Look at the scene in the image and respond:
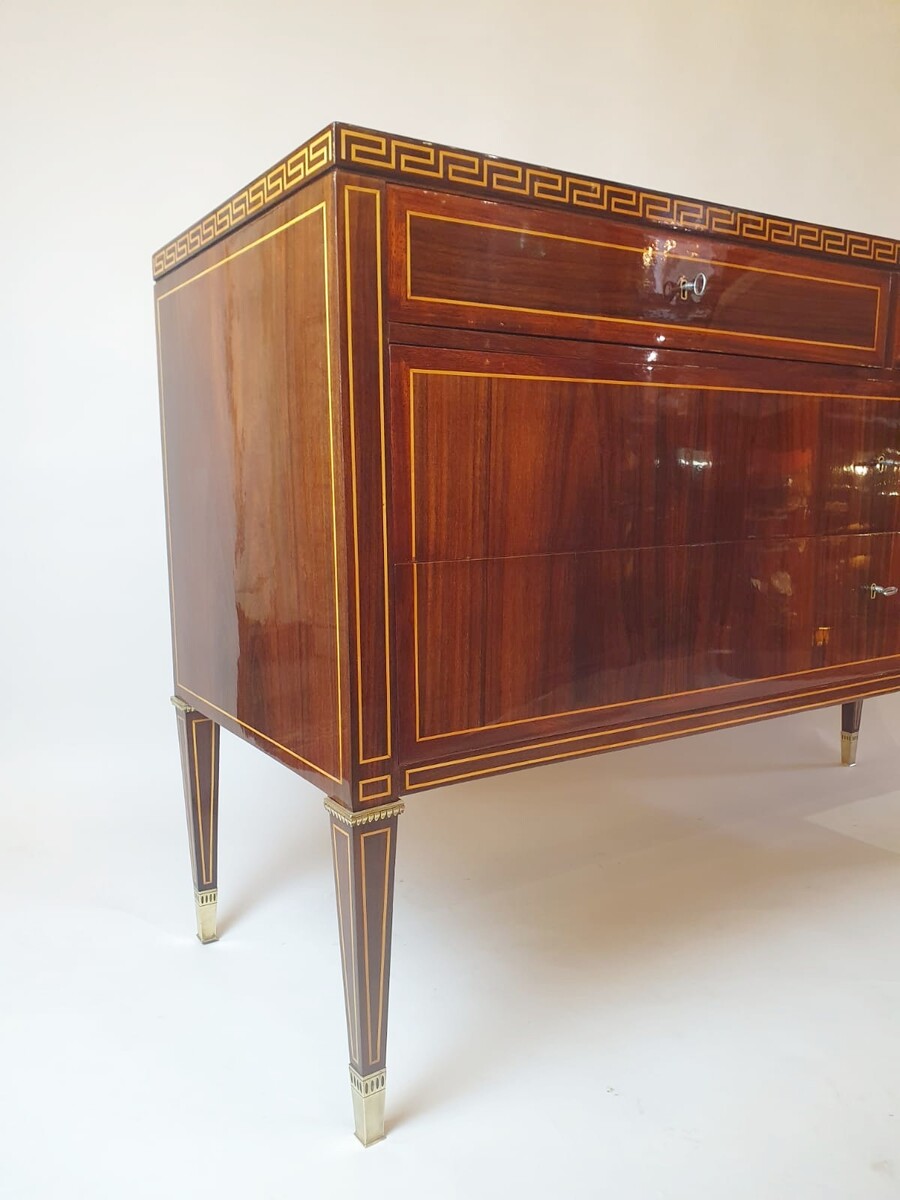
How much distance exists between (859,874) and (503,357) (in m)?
1.55

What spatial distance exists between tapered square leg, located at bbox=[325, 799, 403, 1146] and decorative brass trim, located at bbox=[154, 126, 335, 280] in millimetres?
832

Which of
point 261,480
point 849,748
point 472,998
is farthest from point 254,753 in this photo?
point 849,748

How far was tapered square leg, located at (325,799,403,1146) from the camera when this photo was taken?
1294 millimetres

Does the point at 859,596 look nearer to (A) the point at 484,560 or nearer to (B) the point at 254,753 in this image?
(A) the point at 484,560

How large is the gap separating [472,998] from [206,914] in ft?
1.84

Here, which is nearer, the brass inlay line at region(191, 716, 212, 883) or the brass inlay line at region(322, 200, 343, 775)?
the brass inlay line at region(322, 200, 343, 775)

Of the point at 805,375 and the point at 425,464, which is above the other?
the point at 805,375

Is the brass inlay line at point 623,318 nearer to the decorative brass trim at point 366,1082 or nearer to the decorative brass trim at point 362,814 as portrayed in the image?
the decorative brass trim at point 362,814

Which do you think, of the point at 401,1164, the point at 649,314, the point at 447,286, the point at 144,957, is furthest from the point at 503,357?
the point at 144,957

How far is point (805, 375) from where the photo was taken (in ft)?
5.57

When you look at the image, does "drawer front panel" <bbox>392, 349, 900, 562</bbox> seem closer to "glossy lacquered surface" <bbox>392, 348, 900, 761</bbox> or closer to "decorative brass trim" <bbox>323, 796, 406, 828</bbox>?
"glossy lacquered surface" <bbox>392, 348, 900, 761</bbox>

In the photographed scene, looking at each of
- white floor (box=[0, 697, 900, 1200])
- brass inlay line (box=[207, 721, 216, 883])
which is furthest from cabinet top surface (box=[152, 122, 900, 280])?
white floor (box=[0, 697, 900, 1200])

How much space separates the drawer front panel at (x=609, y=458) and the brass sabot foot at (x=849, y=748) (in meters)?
1.34

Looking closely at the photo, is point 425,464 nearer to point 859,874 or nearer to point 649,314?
point 649,314
